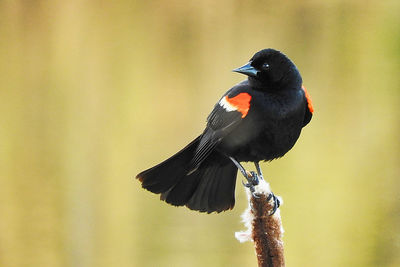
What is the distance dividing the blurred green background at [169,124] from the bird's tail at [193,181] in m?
1.41

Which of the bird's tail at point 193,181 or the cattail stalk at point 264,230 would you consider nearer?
the cattail stalk at point 264,230

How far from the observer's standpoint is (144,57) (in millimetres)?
3631

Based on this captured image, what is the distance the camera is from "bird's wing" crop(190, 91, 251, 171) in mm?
1703

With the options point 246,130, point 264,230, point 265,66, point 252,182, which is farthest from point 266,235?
point 265,66

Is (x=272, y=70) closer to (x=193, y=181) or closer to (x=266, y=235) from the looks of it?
(x=193, y=181)

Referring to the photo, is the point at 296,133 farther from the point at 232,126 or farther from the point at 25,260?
the point at 25,260

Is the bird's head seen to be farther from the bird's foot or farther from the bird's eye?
the bird's foot

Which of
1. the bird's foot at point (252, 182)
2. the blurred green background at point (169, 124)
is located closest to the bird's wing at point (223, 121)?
the bird's foot at point (252, 182)

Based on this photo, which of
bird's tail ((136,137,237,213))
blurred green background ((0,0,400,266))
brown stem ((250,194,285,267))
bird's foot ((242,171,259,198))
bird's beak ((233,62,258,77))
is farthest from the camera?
blurred green background ((0,0,400,266))

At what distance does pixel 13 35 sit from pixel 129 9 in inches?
28.0

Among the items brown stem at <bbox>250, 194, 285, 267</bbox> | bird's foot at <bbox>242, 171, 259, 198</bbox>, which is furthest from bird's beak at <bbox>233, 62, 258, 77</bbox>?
brown stem at <bbox>250, 194, 285, 267</bbox>

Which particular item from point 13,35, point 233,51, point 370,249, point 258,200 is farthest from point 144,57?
point 258,200

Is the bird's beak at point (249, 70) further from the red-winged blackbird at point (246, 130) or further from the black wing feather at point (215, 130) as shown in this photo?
the black wing feather at point (215, 130)

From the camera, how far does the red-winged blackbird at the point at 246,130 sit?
1.70 m
